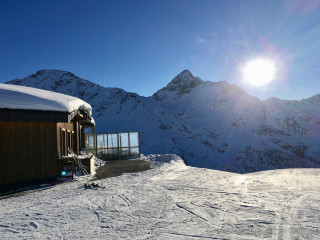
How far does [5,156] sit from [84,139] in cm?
1089

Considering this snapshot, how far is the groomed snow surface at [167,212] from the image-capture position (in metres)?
3.73

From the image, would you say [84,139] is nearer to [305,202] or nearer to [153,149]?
[305,202]

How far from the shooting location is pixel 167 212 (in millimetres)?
4734

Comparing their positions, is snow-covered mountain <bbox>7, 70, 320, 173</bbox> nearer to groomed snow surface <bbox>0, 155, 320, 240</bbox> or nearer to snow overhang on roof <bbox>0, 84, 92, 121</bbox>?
snow overhang on roof <bbox>0, 84, 92, 121</bbox>

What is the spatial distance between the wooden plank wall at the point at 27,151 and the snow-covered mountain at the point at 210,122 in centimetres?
4337

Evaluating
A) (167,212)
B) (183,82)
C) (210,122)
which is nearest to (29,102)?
(167,212)

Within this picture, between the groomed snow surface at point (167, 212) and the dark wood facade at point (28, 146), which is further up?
the dark wood facade at point (28, 146)

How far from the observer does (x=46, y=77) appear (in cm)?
10031

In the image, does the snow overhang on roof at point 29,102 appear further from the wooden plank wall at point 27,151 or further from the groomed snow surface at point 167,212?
the groomed snow surface at point 167,212

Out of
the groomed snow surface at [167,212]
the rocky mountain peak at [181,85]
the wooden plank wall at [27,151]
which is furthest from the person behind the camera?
the rocky mountain peak at [181,85]

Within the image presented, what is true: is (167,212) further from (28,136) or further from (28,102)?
(28,102)

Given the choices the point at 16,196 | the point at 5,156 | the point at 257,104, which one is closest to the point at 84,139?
the point at 5,156

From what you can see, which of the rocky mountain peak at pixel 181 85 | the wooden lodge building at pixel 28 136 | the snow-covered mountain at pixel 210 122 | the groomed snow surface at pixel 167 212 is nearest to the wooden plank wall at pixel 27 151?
the wooden lodge building at pixel 28 136

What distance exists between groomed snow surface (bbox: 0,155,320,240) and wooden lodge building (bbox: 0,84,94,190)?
4.59ft
